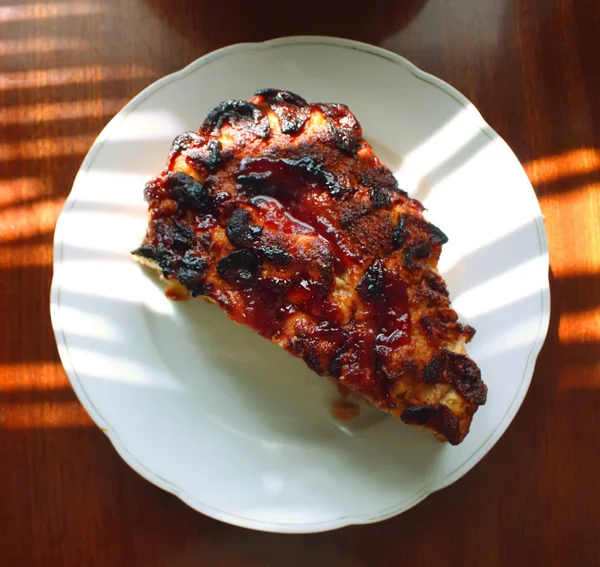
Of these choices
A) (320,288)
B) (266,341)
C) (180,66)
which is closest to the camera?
(320,288)

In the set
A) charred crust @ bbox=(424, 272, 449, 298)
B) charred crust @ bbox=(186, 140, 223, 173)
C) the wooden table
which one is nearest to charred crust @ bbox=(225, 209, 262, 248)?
charred crust @ bbox=(186, 140, 223, 173)

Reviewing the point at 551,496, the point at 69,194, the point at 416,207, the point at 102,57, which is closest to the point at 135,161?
the point at 69,194

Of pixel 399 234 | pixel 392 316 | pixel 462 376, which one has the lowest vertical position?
pixel 462 376

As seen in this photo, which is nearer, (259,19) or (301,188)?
(301,188)

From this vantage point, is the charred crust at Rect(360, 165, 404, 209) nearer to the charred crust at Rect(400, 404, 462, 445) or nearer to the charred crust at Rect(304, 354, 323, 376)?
the charred crust at Rect(304, 354, 323, 376)

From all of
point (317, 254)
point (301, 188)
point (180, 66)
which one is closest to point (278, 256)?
point (317, 254)

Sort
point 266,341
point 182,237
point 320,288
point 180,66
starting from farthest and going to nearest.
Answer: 1. point 180,66
2. point 266,341
3. point 182,237
4. point 320,288

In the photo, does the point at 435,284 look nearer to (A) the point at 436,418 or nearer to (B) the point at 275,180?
(A) the point at 436,418

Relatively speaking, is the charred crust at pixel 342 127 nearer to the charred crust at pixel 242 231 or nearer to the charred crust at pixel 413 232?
the charred crust at pixel 413 232
